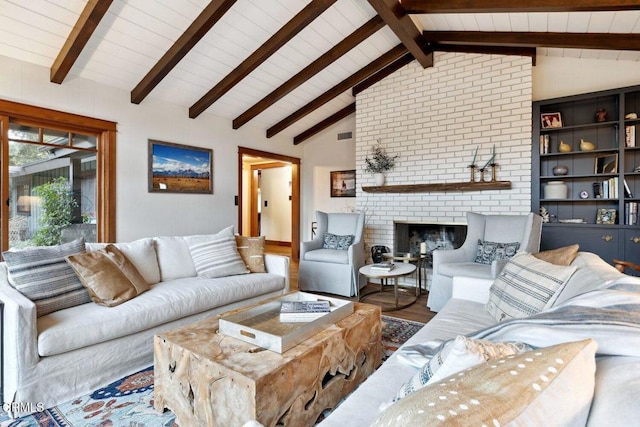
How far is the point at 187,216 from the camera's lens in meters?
4.63

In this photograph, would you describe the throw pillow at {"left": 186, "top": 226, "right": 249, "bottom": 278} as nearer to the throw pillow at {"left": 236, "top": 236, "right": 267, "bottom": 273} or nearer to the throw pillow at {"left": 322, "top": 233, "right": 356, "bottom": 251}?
the throw pillow at {"left": 236, "top": 236, "right": 267, "bottom": 273}

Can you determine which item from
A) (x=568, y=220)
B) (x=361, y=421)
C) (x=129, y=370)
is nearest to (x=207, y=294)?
(x=129, y=370)

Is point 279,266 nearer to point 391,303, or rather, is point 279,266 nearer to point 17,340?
point 391,303

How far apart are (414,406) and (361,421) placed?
0.56 meters

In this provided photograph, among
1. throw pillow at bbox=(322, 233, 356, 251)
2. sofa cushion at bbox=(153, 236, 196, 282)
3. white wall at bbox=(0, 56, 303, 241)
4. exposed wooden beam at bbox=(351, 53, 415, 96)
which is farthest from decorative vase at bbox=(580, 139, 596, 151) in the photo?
white wall at bbox=(0, 56, 303, 241)

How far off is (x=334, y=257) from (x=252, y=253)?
1.10 m

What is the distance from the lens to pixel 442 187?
446 cm

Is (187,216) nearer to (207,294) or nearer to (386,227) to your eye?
(207,294)

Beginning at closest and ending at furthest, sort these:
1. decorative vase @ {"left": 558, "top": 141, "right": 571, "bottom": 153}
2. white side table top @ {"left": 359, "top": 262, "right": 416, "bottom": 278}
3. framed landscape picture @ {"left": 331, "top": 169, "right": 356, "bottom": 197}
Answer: white side table top @ {"left": 359, "top": 262, "right": 416, "bottom": 278} < decorative vase @ {"left": 558, "top": 141, "right": 571, "bottom": 153} < framed landscape picture @ {"left": 331, "top": 169, "right": 356, "bottom": 197}

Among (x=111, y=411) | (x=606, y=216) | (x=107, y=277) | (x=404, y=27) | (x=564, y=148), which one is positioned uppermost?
(x=404, y=27)

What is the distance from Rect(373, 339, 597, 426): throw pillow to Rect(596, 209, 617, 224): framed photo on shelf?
4040mm

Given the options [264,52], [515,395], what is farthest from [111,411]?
[264,52]

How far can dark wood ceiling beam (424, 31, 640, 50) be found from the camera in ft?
10.5

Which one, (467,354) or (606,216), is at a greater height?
(606,216)
